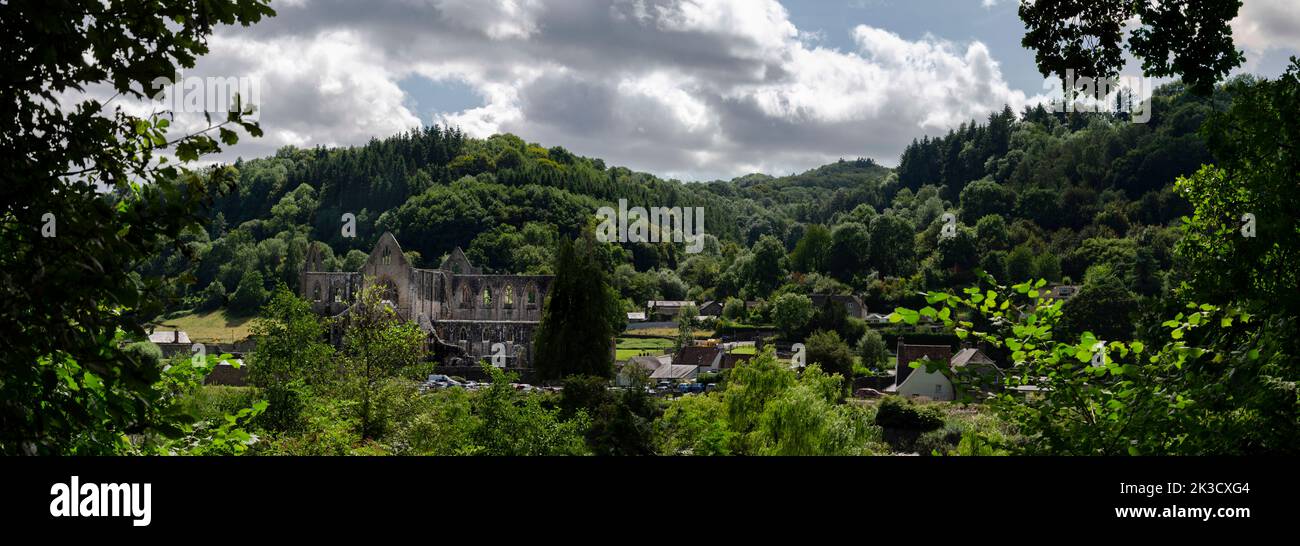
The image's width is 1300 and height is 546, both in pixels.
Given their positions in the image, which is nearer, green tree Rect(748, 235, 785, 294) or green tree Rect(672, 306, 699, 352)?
green tree Rect(672, 306, 699, 352)

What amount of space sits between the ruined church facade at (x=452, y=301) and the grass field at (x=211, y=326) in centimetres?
3458

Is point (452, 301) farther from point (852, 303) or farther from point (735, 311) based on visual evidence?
point (852, 303)

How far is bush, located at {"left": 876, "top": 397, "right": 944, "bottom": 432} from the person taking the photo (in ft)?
136

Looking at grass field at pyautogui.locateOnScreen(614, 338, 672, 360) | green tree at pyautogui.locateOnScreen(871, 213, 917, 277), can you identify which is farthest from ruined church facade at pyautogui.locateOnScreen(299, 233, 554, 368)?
green tree at pyautogui.locateOnScreen(871, 213, 917, 277)

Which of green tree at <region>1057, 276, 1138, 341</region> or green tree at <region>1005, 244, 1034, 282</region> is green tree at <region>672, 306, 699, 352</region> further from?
green tree at <region>1005, 244, 1034, 282</region>

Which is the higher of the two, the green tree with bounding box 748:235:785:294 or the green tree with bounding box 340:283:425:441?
the green tree with bounding box 748:235:785:294

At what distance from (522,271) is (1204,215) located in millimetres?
111777

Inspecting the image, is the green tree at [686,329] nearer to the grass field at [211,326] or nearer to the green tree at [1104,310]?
A: the green tree at [1104,310]

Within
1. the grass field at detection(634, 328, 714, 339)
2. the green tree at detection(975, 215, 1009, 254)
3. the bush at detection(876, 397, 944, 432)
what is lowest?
the bush at detection(876, 397, 944, 432)

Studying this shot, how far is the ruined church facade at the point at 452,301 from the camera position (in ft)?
188

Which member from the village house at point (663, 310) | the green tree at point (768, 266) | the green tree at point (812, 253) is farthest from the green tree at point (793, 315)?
the green tree at point (812, 253)

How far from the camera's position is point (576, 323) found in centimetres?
4269

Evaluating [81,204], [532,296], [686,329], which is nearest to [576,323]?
[532,296]

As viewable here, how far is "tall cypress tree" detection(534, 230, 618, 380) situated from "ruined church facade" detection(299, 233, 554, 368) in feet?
40.7
